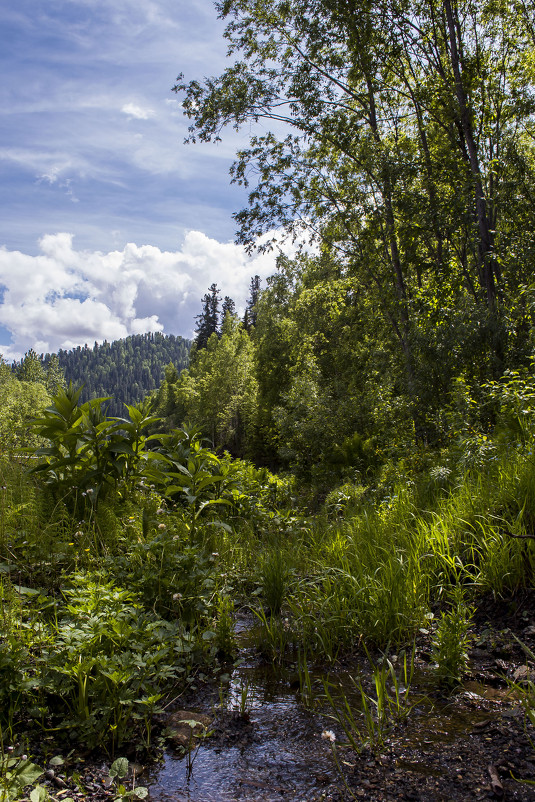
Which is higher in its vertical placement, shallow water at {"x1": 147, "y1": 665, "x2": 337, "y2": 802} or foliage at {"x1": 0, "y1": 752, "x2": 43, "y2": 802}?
foliage at {"x1": 0, "y1": 752, "x2": 43, "y2": 802}

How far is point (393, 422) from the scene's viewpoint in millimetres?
11516

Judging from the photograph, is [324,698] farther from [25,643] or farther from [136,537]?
[136,537]

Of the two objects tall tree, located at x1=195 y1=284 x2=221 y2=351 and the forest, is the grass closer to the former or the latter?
the forest

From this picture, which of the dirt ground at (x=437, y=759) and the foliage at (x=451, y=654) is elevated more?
the foliage at (x=451, y=654)

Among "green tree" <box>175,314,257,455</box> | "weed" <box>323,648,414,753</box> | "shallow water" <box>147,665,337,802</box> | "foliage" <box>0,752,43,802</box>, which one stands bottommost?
"shallow water" <box>147,665,337,802</box>

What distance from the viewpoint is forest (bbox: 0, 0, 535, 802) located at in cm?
222

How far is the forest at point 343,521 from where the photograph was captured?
222cm

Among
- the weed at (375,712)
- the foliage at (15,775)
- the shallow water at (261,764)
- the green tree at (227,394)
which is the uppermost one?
the green tree at (227,394)

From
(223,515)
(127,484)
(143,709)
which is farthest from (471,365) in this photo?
(143,709)

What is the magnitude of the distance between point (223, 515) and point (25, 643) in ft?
10.9

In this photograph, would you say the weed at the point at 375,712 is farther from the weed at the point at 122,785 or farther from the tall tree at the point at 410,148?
the tall tree at the point at 410,148

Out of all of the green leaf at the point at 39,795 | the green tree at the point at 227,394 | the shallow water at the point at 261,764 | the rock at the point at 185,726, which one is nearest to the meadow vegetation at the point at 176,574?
the rock at the point at 185,726

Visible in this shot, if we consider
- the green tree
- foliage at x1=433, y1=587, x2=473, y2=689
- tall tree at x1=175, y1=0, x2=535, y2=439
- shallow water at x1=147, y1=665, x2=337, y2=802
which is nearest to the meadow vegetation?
foliage at x1=433, y1=587, x2=473, y2=689

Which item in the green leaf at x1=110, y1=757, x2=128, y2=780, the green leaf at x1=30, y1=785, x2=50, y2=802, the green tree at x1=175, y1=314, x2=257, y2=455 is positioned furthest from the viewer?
the green tree at x1=175, y1=314, x2=257, y2=455
